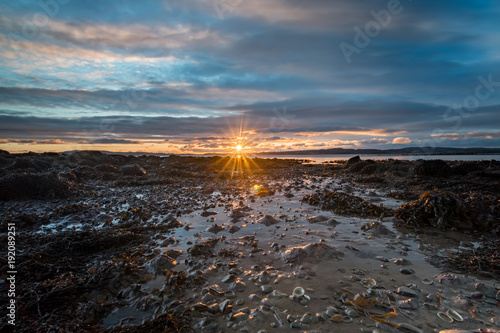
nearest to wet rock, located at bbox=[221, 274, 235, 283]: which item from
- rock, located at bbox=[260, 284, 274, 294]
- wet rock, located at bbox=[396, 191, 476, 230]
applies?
rock, located at bbox=[260, 284, 274, 294]

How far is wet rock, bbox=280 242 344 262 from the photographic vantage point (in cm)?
408

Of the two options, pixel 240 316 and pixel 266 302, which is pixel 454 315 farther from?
pixel 240 316

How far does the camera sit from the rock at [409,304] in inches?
105

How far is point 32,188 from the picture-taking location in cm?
955

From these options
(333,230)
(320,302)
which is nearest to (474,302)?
(320,302)

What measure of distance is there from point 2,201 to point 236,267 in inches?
420


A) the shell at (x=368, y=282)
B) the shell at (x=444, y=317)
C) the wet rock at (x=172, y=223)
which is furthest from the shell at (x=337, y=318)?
the wet rock at (x=172, y=223)

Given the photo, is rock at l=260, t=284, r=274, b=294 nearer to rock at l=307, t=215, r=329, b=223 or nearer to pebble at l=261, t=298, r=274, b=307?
pebble at l=261, t=298, r=274, b=307

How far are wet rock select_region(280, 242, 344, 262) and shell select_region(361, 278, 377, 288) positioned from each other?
2.67 feet

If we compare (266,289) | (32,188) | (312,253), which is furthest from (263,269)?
(32,188)

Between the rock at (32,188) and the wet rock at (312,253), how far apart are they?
1058cm

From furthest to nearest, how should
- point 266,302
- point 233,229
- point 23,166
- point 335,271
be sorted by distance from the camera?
point 23,166 < point 233,229 < point 335,271 < point 266,302

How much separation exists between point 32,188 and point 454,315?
1352cm

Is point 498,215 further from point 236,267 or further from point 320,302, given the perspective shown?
point 236,267
